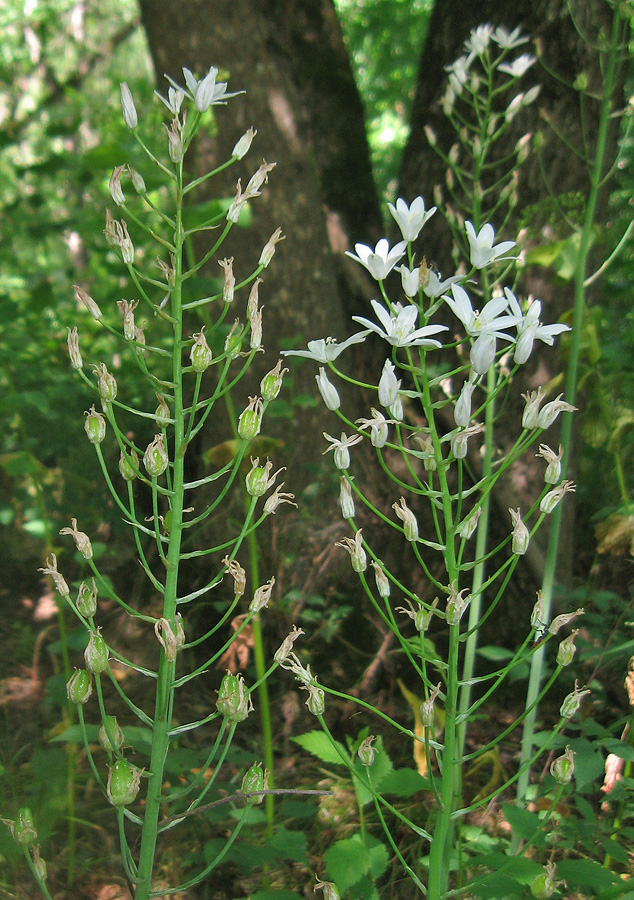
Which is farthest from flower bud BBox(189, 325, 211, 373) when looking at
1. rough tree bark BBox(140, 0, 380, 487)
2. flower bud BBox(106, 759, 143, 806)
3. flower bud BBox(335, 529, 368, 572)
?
rough tree bark BBox(140, 0, 380, 487)

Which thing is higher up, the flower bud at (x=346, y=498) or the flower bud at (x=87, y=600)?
the flower bud at (x=346, y=498)

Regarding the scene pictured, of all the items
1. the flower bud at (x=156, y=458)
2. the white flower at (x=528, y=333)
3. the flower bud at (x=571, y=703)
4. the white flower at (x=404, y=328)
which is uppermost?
the white flower at (x=404, y=328)

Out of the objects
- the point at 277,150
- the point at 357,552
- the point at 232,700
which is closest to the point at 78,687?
the point at 232,700

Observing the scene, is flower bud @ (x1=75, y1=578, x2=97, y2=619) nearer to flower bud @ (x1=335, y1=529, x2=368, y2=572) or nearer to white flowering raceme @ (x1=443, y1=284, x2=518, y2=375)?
flower bud @ (x1=335, y1=529, x2=368, y2=572)

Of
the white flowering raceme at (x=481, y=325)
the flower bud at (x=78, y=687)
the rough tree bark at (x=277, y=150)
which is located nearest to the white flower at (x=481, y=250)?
the white flowering raceme at (x=481, y=325)

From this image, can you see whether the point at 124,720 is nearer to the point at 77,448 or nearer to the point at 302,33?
the point at 77,448

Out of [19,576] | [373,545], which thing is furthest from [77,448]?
[373,545]

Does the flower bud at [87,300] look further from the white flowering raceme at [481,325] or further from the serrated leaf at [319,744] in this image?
the serrated leaf at [319,744]
